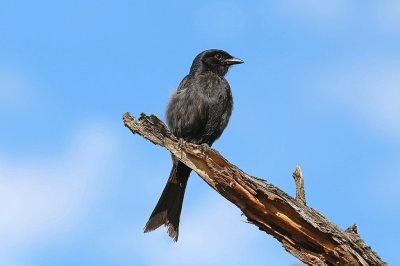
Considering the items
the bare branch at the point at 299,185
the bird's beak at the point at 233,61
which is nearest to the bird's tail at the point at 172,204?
the bird's beak at the point at 233,61

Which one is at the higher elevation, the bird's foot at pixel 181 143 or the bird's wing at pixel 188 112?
the bird's wing at pixel 188 112

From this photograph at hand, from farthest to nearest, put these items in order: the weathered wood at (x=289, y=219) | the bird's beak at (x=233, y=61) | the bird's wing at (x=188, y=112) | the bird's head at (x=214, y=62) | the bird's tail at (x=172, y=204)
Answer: the bird's beak at (x=233, y=61) → the bird's head at (x=214, y=62) → the bird's wing at (x=188, y=112) → the bird's tail at (x=172, y=204) → the weathered wood at (x=289, y=219)

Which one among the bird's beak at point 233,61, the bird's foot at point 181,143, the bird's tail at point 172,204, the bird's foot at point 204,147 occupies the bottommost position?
the bird's foot at point 204,147

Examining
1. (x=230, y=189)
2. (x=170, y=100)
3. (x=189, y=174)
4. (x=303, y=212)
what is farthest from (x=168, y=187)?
(x=303, y=212)

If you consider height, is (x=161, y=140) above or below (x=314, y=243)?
above

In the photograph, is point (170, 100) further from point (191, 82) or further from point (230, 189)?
point (230, 189)

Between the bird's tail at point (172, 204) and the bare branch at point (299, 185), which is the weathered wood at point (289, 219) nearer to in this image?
the bare branch at point (299, 185)

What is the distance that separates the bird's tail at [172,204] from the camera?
24.0 feet

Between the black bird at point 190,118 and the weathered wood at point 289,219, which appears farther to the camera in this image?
the black bird at point 190,118

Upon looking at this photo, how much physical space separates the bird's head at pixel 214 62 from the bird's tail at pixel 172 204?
1.38m

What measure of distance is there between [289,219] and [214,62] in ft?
12.0

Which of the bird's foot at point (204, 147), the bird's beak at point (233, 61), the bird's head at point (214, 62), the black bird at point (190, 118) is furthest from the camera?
the bird's beak at point (233, 61)

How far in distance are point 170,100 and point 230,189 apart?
2600 mm

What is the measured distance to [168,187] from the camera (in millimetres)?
7672
